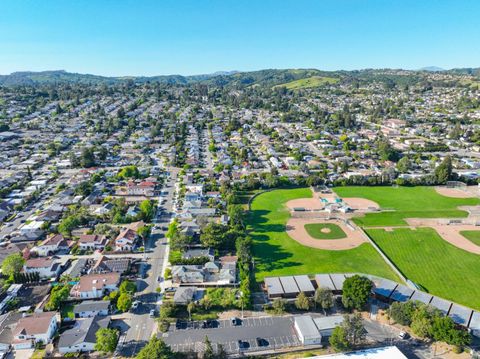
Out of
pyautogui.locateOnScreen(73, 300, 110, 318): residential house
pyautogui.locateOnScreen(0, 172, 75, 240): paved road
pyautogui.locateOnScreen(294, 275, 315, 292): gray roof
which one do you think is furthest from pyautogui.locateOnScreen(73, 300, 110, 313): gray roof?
pyautogui.locateOnScreen(0, 172, 75, 240): paved road

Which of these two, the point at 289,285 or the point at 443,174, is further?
the point at 443,174

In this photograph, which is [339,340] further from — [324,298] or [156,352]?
[156,352]

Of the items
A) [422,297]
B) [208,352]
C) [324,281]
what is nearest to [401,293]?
[422,297]

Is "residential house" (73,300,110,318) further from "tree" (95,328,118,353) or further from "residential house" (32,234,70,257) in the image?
"residential house" (32,234,70,257)

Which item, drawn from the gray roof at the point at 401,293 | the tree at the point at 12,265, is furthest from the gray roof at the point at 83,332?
the gray roof at the point at 401,293

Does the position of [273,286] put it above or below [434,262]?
above

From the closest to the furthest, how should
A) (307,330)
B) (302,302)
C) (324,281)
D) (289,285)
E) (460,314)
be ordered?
1. (307,330)
2. (460,314)
3. (302,302)
4. (289,285)
5. (324,281)

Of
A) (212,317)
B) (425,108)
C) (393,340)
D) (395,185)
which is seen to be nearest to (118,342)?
(212,317)
